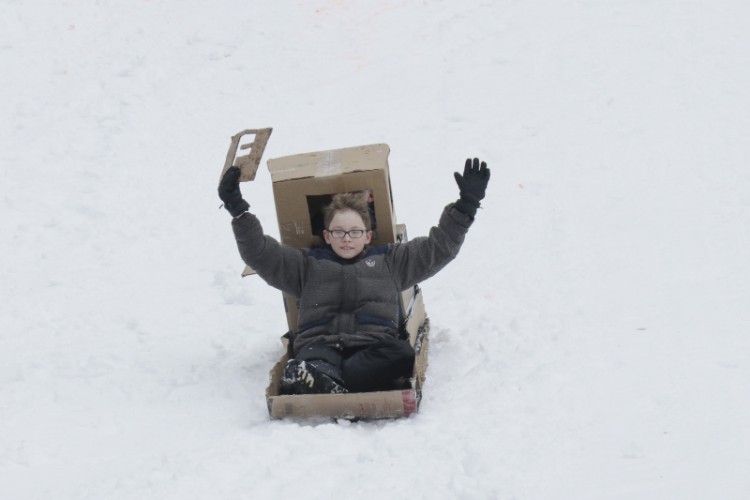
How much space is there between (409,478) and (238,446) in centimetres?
72

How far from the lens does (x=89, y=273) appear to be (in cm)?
598

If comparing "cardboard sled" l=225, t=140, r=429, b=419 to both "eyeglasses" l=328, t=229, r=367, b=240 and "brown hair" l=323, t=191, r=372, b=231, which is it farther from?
"eyeglasses" l=328, t=229, r=367, b=240

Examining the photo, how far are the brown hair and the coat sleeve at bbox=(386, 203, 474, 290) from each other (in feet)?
0.70

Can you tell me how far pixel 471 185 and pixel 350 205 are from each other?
0.60 meters

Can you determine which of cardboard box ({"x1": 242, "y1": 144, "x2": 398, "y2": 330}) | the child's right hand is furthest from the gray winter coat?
cardboard box ({"x1": 242, "y1": 144, "x2": 398, "y2": 330})

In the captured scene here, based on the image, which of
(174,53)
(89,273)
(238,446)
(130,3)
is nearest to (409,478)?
(238,446)

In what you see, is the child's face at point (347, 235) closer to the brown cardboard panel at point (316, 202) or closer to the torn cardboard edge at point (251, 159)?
the brown cardboard panel at point (316, 202)

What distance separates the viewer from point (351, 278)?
452cm

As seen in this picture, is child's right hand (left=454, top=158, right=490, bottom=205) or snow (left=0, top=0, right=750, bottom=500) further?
child's right hand (left=454, top=158, right=490, bottom=205)

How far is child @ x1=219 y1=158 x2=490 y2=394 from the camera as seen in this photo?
4.24 meters

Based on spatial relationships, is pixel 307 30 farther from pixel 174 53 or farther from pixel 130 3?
pixel 130 3

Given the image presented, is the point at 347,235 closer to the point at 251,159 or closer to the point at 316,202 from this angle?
the point at 316,202

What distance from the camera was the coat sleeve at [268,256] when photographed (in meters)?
4.35

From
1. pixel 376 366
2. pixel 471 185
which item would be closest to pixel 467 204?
pixel 471 185
